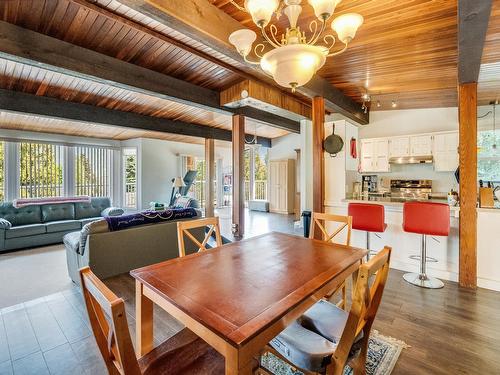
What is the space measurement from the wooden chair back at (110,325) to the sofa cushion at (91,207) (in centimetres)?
587

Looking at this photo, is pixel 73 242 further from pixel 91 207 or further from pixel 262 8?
pixel 262 8

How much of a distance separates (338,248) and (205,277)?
1126mm

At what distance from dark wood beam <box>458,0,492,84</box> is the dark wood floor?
7.92 feet

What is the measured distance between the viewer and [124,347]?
856 mm

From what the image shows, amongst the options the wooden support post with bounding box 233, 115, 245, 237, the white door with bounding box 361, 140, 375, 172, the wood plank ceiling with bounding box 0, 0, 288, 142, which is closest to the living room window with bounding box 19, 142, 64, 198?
the wood plank ceiling with bounding box 0, 0, 288, 142

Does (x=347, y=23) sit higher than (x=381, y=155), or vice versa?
(x=347, y=23)

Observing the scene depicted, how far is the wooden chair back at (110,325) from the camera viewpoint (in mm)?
821

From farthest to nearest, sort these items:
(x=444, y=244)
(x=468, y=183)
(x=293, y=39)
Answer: (x=444, y=244)
(x=468, y=183)
(x=293, y=39)

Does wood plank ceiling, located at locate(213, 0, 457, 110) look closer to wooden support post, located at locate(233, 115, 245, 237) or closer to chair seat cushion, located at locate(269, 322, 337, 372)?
wooden support post, located at locate(233, 115, 245, 237)

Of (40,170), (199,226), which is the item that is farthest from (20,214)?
(199,226)

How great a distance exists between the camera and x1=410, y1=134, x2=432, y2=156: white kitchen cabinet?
5133mm

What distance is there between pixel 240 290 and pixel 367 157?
547cm

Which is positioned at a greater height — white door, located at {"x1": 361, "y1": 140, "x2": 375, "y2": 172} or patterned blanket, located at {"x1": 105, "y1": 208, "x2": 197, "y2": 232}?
white door, located at {"x1": 361, "y1": 140, "x2": 375, "y2": 172}

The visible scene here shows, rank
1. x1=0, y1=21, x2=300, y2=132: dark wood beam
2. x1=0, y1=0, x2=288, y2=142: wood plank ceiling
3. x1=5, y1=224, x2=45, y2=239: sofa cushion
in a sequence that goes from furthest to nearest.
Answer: x1=5, y1=224, x2=45, y2=239: sofa cushion < x1=0, y1=21, x2=300, y2=132: dark wood beam < x1=0, y1=0, x2=288, y2=142: wood plank ceiling
